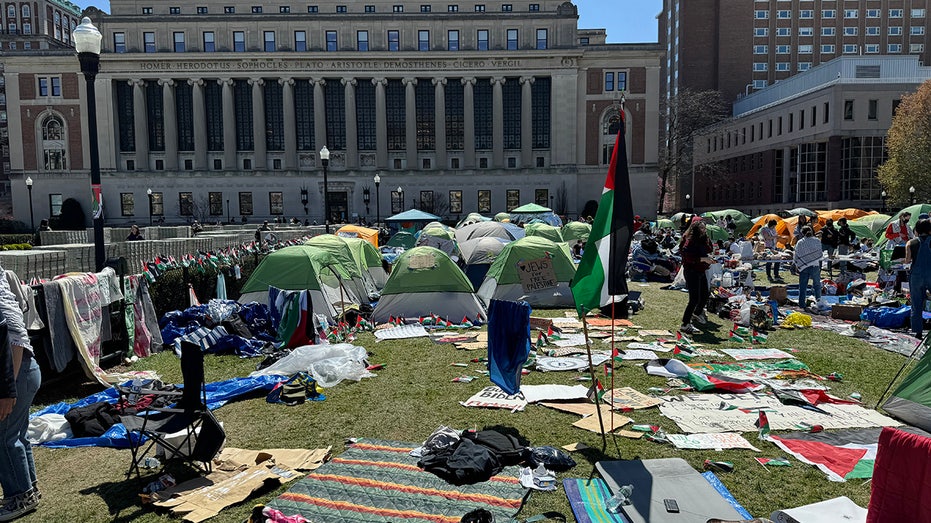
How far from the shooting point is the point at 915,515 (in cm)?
356

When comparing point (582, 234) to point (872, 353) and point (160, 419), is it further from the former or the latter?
point (160, 419)

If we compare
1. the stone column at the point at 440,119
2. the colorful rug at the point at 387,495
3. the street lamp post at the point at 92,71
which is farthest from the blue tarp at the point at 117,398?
the stone column at the point at 440,119

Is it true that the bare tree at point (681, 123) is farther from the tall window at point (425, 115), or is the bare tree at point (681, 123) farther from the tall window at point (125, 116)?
the tall window at point (125, 116)

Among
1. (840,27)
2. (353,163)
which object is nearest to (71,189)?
(353,163)

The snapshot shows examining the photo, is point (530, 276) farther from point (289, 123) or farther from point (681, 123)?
point (681, 123)

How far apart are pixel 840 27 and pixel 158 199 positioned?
8779 centimetres

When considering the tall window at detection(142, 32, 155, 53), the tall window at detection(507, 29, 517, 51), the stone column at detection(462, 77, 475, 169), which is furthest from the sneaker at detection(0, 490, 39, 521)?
the tall window at detection(142, 32, 155, 53)

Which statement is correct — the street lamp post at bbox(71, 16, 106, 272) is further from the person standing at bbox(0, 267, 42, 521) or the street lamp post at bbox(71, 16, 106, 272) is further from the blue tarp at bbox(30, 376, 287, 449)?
the person standing at bbox(0, 267, 42, 521)

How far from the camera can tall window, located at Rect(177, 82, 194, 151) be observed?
60.2 metres

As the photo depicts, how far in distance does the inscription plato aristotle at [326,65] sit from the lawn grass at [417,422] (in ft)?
176

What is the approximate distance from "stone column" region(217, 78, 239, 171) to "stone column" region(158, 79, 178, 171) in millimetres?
4982

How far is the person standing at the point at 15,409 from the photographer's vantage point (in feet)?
14.3

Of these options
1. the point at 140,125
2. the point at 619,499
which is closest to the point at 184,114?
the point at 140,125

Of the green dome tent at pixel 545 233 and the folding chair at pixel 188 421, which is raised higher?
the green dome tent at pixel 545 233
